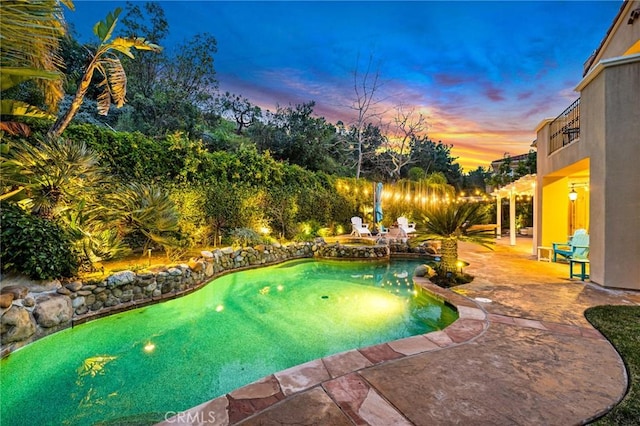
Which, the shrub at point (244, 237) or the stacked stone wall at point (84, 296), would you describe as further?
the shrub at point (244, 237)

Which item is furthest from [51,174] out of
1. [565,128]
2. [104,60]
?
[565,128]

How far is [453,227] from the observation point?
689 centimetres

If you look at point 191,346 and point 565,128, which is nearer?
point 191,346

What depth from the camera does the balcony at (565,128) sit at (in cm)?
786

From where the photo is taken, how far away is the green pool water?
3.18 meters

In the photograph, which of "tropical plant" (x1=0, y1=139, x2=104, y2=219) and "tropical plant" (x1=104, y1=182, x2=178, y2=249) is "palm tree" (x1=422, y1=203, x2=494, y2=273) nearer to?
"tropical plant" (x1=104, y1=182, x2=178, y2=249)

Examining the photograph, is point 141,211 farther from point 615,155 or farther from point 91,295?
point 615,155

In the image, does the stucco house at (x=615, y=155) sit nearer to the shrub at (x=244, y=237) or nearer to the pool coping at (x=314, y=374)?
the pool coping at (x=314, y=374)

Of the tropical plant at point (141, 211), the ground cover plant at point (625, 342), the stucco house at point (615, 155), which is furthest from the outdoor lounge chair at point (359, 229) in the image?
the ground cover plant at point (625, 342)

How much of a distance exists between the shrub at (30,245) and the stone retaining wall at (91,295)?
30 cm

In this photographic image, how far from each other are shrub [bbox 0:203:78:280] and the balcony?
12.4 m

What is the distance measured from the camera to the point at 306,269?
9.82 metres

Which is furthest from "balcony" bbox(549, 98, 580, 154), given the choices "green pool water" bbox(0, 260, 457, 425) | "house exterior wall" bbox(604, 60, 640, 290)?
"green pool water" bbox(0, 260, 457, 425)

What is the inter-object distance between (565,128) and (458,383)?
9.52 metres
